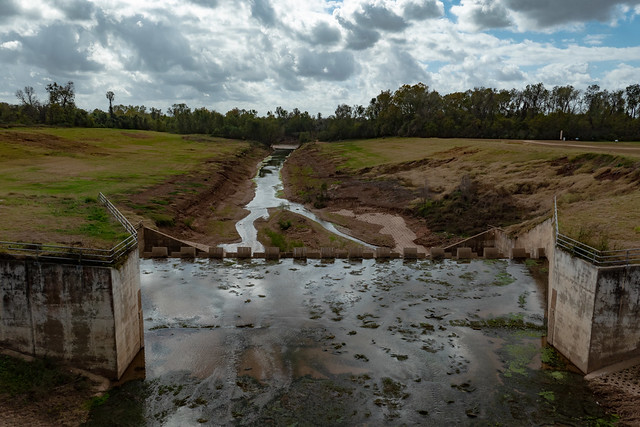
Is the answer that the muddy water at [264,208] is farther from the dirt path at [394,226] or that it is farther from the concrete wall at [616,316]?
the concrete wall at [616,316]

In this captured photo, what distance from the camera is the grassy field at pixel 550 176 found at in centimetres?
2706

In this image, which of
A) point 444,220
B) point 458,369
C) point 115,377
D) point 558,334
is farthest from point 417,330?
point 444,220

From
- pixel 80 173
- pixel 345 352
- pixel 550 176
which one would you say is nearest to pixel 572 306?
pixel 345 352

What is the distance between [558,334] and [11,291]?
74.3 ft

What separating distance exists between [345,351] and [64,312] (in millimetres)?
11909

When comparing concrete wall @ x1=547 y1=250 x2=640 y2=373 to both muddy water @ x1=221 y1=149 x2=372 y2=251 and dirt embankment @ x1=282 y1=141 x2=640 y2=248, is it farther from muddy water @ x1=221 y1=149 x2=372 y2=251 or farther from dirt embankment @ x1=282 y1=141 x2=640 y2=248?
muddy water @ x1=221 y1=149 x2=372 y2=251

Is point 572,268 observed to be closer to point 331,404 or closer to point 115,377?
point 331,404

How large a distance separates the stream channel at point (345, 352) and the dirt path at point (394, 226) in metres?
9.68

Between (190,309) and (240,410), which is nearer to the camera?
(240,410)

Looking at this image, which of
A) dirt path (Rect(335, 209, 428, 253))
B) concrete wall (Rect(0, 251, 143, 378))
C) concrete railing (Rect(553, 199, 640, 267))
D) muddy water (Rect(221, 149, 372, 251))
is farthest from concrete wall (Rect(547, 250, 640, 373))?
muddy water (Rect(221, 149, 372, 251))

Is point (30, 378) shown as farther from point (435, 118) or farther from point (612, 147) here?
point (435, 118)

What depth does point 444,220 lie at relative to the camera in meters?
46.4

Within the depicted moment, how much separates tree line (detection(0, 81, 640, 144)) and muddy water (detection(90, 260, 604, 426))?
7212 centimetres

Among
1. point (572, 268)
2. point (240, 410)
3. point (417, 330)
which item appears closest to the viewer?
point (240, 410)
